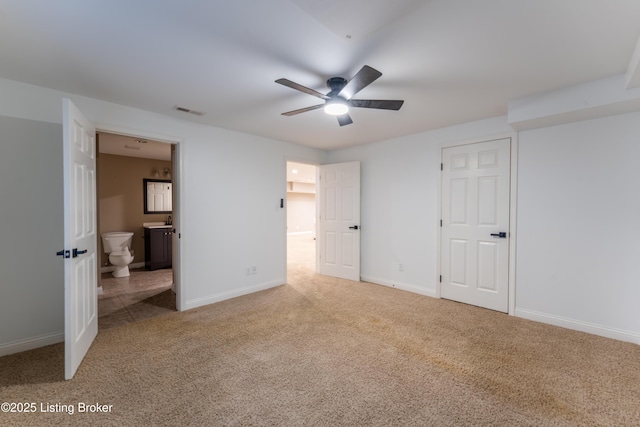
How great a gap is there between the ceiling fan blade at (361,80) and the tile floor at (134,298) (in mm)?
3255

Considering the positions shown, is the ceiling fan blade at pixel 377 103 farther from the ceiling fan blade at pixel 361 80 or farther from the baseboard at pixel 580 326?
the baseboard at pixel 580 326

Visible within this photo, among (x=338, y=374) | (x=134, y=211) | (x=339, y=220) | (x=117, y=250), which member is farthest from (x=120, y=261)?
(x=338, y=374)

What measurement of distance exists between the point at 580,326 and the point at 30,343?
17.6 ft

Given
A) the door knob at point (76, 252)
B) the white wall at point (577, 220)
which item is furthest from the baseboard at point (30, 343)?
the white wall at point (577, 220)

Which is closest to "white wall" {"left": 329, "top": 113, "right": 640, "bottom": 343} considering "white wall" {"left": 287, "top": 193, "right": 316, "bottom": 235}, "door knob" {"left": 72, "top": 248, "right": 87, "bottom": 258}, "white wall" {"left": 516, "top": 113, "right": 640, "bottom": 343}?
"white wall" {"left": 516, "top": 113, "right": 640, "bottom": 343}

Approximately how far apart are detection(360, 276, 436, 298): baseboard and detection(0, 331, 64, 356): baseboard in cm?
390

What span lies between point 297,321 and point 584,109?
3481 mm

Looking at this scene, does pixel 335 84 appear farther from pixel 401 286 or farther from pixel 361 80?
pixel 401 286

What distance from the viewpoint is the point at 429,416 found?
1703mm

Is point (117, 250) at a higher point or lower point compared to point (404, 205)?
lower

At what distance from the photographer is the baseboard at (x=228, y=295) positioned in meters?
3.50

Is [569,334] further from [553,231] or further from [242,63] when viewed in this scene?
[242,63]

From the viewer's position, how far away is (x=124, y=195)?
557 cm

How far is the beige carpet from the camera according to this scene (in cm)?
171
